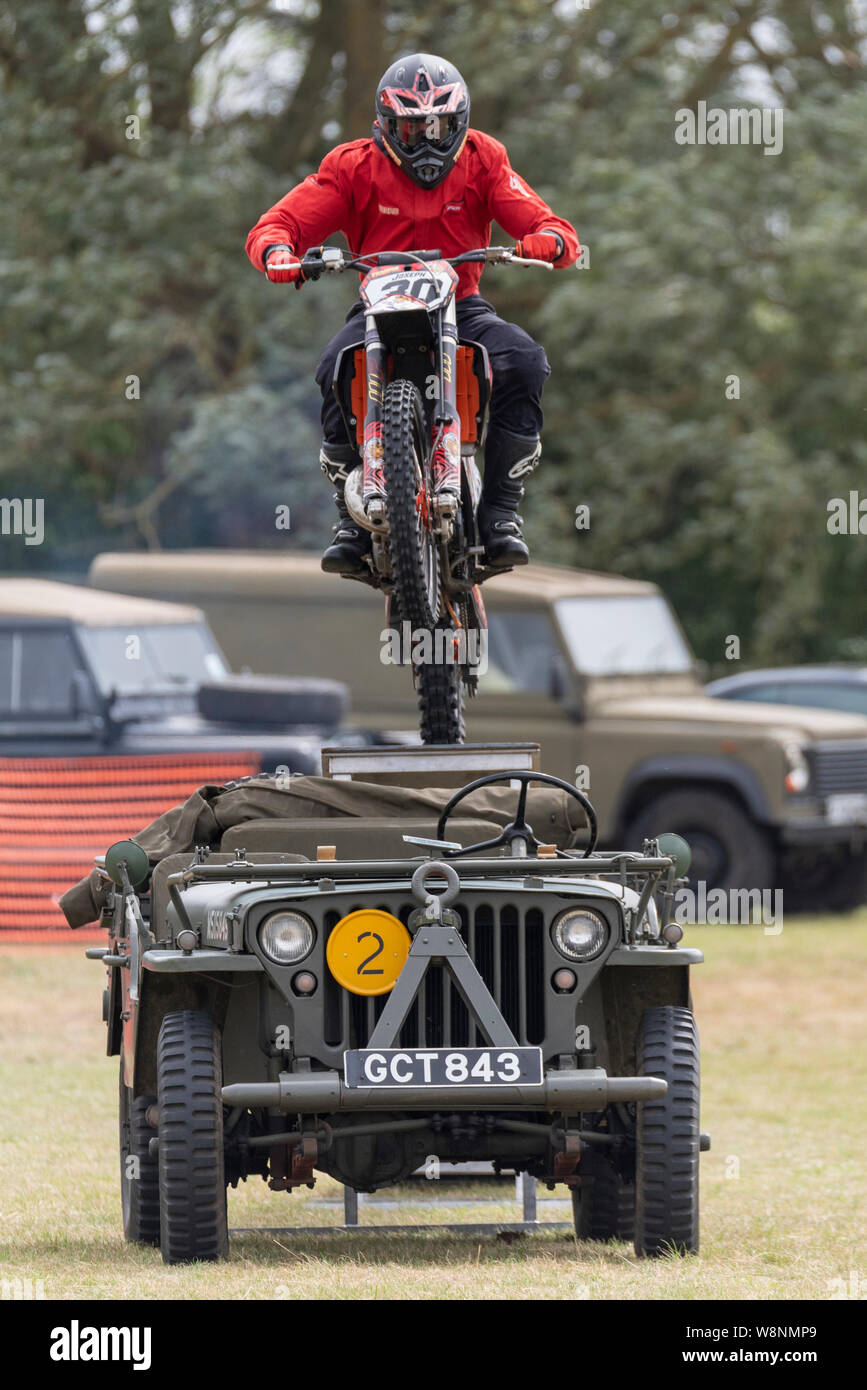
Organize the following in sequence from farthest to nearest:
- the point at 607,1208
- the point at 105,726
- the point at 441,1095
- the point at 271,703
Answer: the point at 271,703 < the point at 105,726 < the point at 607,1208 < the point at 441,1095

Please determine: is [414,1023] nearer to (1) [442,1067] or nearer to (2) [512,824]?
(1) [442,1067]

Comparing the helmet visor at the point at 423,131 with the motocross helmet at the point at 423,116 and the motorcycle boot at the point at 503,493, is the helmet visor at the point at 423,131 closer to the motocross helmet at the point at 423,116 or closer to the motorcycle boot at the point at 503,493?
the motocross helmet at the point at 423,116

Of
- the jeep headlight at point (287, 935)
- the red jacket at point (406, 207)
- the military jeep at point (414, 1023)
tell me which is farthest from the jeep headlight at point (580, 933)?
the red jacket at point (406, 207)

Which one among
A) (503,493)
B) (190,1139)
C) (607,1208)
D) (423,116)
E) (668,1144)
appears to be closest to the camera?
(190,1139)

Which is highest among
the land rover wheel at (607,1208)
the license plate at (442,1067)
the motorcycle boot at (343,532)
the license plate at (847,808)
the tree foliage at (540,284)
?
the tree foliage at (540,284)

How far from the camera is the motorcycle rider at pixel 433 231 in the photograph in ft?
26.5

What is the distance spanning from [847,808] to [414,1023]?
12.0m

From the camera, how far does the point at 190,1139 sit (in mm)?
6441

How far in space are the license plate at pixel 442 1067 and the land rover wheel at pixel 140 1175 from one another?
880 mm

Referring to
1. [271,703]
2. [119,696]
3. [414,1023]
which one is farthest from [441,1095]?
[119,696]

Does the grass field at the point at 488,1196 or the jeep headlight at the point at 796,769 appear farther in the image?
the jeep headlight at the point at 796,769

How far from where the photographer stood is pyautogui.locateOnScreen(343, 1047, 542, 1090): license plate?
6266 mm
